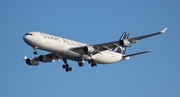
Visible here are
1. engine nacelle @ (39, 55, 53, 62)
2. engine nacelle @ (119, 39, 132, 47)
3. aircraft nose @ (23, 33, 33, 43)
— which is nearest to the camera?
aircraft nose @ (23, 33, 33, 43)

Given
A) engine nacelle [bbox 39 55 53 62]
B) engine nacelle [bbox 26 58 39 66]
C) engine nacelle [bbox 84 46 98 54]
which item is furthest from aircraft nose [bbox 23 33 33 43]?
engine nacelle [bbox 26 58 39 66]

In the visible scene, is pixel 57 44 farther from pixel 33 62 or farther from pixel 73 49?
pixel 33 62

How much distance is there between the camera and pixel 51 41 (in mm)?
69562

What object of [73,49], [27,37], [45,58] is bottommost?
[73,49]

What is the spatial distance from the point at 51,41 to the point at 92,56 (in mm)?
8539

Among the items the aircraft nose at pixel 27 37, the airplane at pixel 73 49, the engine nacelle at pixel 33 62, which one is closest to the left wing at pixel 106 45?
the airplane at pixel 73 49

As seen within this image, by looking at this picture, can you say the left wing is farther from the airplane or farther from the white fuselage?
the white fuselage

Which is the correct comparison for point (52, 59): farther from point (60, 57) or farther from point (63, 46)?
point (63, 46)

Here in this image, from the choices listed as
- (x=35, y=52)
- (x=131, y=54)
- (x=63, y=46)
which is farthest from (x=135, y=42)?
(x=35, y=52)

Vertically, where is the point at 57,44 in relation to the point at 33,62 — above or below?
below

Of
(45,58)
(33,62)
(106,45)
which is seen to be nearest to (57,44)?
(45,58)

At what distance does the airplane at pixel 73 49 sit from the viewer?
6912 cm

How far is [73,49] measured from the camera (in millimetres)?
71438

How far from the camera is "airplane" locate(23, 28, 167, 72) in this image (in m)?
69.1
